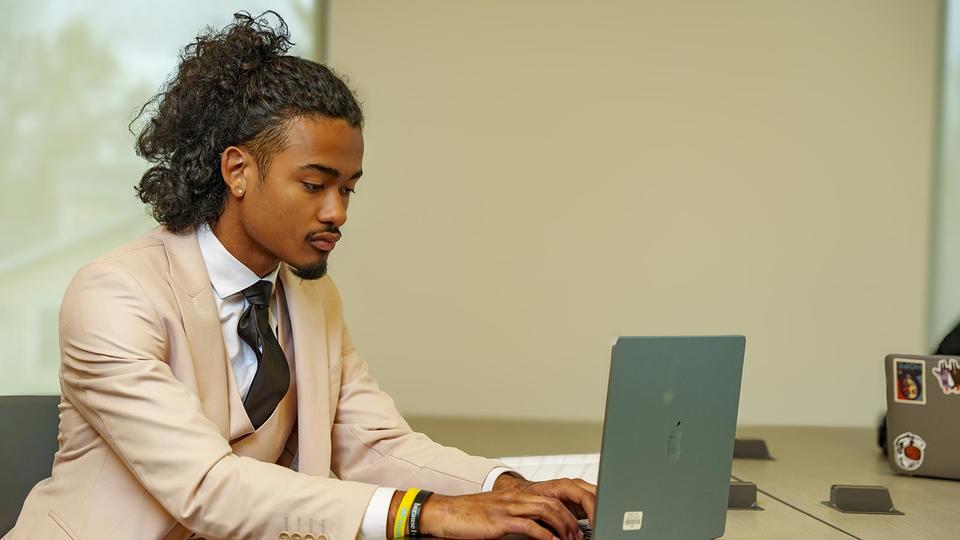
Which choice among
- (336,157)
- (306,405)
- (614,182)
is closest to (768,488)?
(306,405)

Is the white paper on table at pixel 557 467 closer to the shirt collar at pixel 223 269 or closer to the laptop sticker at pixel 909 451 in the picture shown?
the shirt collar at pixel 223 269

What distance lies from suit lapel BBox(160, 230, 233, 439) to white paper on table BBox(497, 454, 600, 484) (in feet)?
1.55

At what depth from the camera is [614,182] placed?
465 centimetres

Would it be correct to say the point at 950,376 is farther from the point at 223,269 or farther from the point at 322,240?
the point at 223,269

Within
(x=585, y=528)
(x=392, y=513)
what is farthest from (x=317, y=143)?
(x=585, y=528)

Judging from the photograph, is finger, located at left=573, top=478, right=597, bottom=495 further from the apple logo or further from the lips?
the lips

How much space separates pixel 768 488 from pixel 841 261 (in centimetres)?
278

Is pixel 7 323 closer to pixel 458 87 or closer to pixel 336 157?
pixel 458 87

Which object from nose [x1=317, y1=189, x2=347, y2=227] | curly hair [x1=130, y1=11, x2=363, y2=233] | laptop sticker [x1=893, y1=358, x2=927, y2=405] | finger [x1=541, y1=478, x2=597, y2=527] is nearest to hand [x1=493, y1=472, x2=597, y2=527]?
finger [x1=541, y1=478, x2=597, y2=527]

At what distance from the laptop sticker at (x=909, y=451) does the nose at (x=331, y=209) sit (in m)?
1.56

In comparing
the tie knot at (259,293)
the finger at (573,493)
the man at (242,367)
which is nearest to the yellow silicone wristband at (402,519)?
the man at (242,367)

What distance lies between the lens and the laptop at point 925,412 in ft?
7.85

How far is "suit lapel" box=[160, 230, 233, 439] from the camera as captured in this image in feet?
4.98

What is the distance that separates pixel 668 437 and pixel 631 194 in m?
3.46
